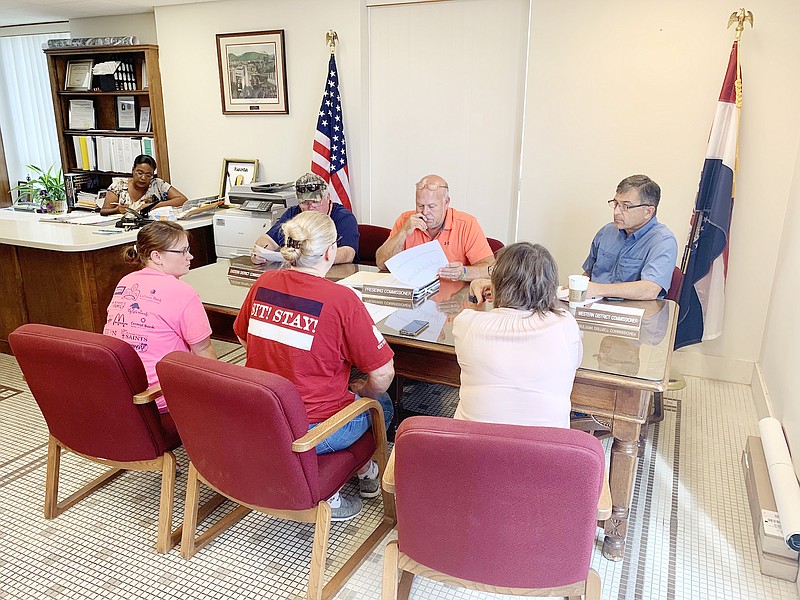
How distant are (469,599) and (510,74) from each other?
3.00 meters

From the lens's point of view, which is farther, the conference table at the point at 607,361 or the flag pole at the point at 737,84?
the flag pole at the point at 737,84

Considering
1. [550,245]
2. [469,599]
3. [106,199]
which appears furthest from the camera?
[106,199]

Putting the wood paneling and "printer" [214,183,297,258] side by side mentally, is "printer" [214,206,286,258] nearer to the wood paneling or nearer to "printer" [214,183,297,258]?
"printer" [214,183,297,258]

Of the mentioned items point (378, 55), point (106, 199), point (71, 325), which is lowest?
point (71, 325)

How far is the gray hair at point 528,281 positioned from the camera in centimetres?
160

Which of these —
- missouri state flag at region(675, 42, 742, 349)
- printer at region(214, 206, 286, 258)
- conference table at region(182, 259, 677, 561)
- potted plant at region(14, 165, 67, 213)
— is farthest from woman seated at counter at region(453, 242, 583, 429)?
potted plant at region(14, 165, 67, 213)

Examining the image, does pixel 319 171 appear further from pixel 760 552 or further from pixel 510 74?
pixel 760 552

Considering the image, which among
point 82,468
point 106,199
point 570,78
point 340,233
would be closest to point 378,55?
point 570,78

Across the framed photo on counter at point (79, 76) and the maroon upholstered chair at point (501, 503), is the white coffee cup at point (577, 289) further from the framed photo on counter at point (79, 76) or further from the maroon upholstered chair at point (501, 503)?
the framed photo on counter at point (79, 76)

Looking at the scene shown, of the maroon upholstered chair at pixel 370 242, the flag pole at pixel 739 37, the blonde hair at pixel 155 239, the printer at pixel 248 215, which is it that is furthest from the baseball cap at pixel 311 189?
the flag pole at pixel 739 37

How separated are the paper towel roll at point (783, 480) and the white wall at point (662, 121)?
129 centimetres

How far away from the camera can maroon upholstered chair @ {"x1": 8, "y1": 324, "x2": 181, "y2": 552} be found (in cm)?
175

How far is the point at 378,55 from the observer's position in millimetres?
4066

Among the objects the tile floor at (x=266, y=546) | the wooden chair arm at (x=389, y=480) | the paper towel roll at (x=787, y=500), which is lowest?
the tile floor at (x=266, y=546)
